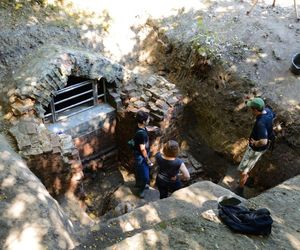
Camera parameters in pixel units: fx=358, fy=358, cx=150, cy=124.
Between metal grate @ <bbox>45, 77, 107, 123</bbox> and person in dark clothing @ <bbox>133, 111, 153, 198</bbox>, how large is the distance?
71.8 inches

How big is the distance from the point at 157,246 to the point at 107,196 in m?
4.43

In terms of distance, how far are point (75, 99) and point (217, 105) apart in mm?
3290

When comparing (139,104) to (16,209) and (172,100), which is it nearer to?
(172,100)

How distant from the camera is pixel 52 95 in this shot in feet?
23.6

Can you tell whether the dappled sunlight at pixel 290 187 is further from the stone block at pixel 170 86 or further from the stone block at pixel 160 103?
the stone block at pixel 170 86

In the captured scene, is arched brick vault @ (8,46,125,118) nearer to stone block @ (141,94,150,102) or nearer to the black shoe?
stone block @ (141,94,150,102)

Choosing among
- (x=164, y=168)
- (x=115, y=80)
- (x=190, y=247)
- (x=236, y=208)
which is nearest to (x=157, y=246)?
(x=190, y=247)

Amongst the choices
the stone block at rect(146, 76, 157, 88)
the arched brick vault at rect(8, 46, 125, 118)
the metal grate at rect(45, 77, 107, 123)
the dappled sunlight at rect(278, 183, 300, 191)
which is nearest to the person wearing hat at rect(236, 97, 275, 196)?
the dappled sunlight at rect(278, 183, 300, 191)

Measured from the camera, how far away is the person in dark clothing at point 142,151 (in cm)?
637

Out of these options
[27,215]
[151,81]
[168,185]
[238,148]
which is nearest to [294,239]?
[168,185]

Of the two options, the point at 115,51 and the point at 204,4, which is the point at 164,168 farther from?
the point at 204,4

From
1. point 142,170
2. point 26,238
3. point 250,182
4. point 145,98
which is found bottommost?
point 250,182

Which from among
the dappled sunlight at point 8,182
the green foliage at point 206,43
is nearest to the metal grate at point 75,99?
the green foliage at point 206,43

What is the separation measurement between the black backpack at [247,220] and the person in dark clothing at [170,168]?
148cm
